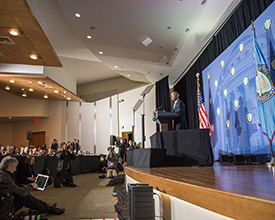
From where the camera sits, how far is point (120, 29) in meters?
6.25

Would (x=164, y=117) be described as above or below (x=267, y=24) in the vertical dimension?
below

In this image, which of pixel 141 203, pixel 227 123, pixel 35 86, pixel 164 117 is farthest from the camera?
pixel 35 86

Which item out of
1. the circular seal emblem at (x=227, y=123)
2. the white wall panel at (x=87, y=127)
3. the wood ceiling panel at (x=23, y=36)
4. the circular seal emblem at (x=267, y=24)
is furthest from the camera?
the white wall panel at (x=87, y=127)

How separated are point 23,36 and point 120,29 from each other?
257 centimetres

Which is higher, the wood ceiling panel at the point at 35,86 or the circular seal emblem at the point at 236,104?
the wood ceiling panel at the point at 35,86

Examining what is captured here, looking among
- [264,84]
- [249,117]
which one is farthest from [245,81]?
[264,84]

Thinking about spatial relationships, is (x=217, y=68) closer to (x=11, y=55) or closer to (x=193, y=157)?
(x=193, y=157)

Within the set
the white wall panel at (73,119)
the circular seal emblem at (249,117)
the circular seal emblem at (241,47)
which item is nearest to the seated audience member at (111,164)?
the circular seal emblem at (249,117)

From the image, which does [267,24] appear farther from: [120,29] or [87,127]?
[87,127]

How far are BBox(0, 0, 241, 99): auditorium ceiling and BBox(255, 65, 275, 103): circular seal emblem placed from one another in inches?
84.9

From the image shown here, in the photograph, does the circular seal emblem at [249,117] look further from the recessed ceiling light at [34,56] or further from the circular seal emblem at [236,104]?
the recessed ceiling light at [34,56]

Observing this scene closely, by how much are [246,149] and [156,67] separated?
5.26m

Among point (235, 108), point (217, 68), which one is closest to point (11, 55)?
point (217, 68)

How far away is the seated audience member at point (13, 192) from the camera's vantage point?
→ 240 cm
